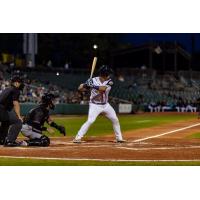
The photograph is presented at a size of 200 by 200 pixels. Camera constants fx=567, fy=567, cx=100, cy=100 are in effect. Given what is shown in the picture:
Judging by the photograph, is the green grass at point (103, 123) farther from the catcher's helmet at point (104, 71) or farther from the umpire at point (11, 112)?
the umpire at point (11, 112)

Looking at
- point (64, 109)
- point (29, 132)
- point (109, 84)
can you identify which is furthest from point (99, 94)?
point (29, 132)

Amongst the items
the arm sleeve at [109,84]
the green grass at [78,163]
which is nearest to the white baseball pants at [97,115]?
the arm sleeve at [109,84]

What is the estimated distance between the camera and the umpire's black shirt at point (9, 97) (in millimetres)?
10922

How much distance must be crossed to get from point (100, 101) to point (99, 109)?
0.16m

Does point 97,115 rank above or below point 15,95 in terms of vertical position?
below

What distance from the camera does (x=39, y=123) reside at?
37.1ft

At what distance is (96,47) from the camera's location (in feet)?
38.9

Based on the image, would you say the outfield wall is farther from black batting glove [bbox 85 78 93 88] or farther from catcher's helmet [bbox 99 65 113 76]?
catcher's helmet [bbox 99 65 113 76]

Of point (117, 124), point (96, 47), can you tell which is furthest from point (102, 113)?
point (96, 47)

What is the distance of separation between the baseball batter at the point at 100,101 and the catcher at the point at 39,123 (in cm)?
54

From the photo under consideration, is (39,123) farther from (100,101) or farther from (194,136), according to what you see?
(194,136)

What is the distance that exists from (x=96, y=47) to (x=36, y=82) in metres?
1.57

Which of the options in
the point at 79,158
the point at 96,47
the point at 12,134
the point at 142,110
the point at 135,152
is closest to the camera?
the point at 79,158

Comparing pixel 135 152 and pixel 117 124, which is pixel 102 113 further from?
pixel 135 152
